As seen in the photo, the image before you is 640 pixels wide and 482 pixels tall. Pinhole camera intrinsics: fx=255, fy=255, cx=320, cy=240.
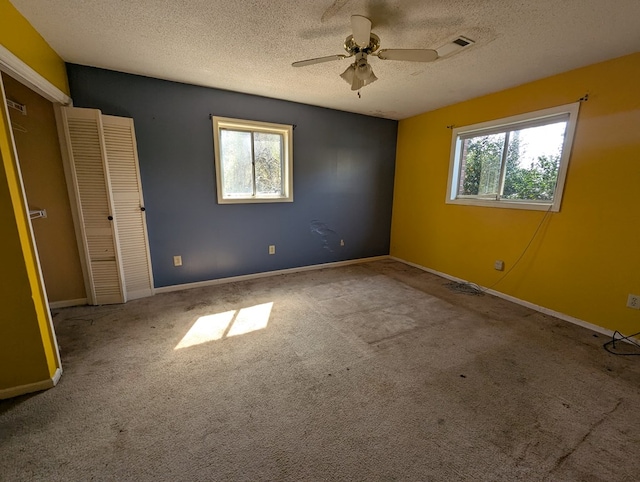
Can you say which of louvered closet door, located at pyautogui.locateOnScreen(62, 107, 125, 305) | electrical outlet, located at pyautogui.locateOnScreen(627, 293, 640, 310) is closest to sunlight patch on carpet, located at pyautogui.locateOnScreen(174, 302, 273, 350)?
louvered closet door, located at pyautogui.locateOnScreen(62, 107, 125, 305)

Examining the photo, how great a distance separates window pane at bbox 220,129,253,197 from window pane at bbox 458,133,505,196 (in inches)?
117

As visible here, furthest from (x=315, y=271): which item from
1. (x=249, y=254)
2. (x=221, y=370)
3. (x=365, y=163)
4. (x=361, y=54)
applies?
(x=361, y=54)

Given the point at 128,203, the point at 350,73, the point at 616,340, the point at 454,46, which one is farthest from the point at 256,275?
the point at 616,340

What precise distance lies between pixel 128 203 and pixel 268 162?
5.68 feet

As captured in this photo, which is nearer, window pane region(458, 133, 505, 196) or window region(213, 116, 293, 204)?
A: window pane region(458, 133, 505, 196)

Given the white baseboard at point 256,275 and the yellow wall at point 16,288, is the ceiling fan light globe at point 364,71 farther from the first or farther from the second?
the white baseboard at point 256,275

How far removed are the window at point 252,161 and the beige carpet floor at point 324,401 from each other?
1653 millimetres

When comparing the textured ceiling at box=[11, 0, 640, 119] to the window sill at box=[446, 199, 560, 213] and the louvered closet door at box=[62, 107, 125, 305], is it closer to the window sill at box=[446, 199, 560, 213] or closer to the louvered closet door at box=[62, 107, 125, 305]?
the louvered closet door at box=[62, 107, 125, 305]

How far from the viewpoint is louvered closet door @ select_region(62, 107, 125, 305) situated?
7.97 feet

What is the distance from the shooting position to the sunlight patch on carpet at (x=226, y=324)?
220 cm

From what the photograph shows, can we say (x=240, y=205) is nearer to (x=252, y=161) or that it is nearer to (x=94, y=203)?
(x=252, y=161)

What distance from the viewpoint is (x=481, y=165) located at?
3.34 m

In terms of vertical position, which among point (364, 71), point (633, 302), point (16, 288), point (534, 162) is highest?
point (364, 71)

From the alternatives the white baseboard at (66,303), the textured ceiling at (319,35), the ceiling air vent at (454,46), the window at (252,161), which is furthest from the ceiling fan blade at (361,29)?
the white baseboard at (66,303)
